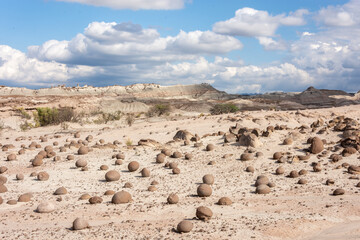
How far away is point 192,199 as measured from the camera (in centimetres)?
644

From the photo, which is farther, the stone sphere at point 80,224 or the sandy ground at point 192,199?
the stone sphere at point 80,224

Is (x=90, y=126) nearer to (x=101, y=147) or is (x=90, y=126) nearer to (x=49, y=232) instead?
(x=101, y=147)

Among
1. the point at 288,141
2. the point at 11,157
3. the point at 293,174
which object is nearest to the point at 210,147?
the point at 288,141

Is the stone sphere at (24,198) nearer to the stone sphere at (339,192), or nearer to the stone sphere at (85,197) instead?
the stone sphere at (85,197)

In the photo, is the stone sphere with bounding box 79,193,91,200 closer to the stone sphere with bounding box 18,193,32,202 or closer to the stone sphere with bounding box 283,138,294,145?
the stone sphere with bounding box 18,193,32,202

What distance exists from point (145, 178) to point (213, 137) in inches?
145

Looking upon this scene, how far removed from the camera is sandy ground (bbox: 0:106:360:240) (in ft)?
15.7

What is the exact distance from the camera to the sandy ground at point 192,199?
4793mm

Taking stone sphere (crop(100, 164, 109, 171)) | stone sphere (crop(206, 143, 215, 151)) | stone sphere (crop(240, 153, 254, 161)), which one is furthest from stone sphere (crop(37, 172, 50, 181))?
stone sphere (crop(240, 153, 254, 161))

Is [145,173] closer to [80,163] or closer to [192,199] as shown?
[80,163]

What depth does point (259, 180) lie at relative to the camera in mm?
7215

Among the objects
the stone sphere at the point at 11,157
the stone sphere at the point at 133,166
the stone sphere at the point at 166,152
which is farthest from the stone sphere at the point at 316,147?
the stone sphere at the point at 11,157

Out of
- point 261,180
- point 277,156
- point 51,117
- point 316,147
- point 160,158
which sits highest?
point 51,117

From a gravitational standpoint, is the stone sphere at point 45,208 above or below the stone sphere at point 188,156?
below
